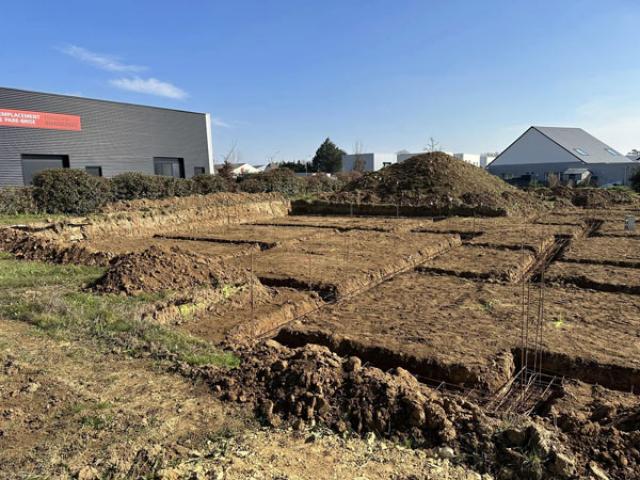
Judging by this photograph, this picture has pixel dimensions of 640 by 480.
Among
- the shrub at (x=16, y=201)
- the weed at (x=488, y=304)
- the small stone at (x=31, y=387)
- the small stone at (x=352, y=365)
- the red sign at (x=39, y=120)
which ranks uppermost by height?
the red sign at (x=39, y=120)

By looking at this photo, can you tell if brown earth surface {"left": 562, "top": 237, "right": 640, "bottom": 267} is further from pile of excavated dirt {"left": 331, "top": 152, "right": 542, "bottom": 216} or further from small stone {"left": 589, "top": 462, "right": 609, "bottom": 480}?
small stone {"left": 589, "top": 462, "right": 609, "bottom": 480}

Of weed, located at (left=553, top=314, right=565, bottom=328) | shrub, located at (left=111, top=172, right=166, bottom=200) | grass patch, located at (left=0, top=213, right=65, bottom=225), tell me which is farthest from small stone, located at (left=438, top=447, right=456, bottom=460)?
shrub, located at (left=111, top=172, right=166, bottom=200)

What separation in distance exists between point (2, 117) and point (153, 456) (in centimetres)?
2624

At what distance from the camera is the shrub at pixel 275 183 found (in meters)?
24.5

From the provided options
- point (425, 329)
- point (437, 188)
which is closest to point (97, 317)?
point (425, 329)

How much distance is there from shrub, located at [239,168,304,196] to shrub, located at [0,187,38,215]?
10452 millimetres

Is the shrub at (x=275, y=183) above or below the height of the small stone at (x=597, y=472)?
above

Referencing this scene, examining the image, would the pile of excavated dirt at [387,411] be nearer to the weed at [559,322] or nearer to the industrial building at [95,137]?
the weed at [559,322]

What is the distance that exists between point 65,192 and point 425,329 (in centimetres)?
1466

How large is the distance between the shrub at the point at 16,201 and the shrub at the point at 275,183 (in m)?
10.5

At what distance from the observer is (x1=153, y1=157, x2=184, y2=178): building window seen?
104ft

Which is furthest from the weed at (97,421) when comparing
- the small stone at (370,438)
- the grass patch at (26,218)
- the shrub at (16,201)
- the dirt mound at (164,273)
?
the shrub at (16,201)

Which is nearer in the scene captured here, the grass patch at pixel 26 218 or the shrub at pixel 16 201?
the grass patch at pixel 26 218

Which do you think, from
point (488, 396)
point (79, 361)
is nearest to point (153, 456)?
point (79, 361)
